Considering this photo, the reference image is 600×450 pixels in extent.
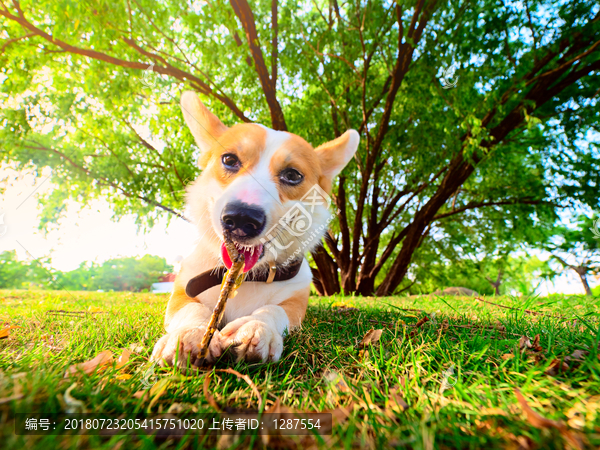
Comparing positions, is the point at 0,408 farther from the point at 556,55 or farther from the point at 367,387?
the point at 556,55

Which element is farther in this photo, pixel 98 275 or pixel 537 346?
pixel 98 275

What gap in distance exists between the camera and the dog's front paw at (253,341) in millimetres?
1389

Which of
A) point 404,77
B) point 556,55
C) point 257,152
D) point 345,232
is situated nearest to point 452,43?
point 404,77

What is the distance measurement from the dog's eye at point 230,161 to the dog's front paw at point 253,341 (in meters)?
1.24

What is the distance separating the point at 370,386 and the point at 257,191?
1229mm

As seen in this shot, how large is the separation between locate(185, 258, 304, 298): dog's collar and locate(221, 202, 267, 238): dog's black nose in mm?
517

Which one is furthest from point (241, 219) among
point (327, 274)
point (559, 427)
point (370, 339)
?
point (327, 274)

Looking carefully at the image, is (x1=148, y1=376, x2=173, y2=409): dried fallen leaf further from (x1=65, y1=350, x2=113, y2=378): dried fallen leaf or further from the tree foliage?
the tree foliage

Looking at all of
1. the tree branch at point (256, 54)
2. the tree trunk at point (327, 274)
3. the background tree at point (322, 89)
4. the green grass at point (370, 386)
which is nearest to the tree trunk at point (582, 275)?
the background tree at point (322, 89)

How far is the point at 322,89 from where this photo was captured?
7305 mm

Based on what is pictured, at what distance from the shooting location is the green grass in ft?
2.50

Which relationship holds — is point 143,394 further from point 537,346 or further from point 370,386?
point 537,346

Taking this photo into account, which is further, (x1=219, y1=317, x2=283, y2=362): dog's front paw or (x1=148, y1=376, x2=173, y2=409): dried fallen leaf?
(x1=219, y1=317, x2=283, y2=362): dog's front paw

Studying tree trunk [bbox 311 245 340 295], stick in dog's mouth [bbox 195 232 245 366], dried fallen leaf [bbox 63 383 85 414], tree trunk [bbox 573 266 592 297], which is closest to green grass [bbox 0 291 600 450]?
dried fallen leaf [bbox 63 383 85 414]
